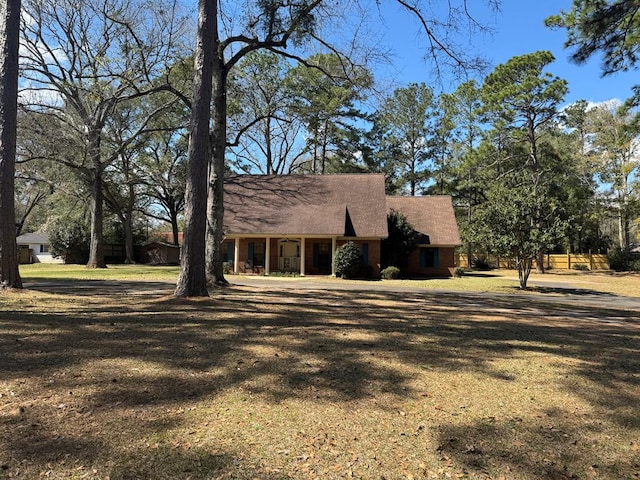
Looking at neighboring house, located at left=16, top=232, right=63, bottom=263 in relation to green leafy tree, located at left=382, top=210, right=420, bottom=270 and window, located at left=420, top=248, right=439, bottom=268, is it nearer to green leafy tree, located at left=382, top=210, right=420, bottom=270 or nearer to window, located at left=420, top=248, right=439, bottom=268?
green leafy tree, located at left=382, top=210, right=420, bottom=270

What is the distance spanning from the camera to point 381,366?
5.25m

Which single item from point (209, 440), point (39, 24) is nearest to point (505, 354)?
point (209, 440)

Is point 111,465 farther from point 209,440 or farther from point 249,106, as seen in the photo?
point 249,106

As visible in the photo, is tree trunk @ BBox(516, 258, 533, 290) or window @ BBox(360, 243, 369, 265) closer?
tree trunk @ BBox(516, 258, 533, 290)

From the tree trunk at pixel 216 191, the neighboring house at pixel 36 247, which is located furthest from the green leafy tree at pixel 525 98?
the neighboring house at pixel 36 247

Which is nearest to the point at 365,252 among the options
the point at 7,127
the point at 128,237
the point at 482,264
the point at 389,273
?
the point at 389,273

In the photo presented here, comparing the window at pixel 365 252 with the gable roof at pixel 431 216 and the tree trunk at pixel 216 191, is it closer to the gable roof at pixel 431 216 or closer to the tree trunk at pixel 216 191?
the gable roof at pixel 431 216

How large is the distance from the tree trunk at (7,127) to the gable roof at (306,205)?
16.7 meters

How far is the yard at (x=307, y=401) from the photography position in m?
3.07

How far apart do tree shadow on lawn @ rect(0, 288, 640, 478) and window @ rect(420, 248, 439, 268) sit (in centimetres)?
2073

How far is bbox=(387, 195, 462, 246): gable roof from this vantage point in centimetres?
3030

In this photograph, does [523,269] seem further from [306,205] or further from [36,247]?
[36,247]

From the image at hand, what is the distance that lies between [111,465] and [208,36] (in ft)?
34.3

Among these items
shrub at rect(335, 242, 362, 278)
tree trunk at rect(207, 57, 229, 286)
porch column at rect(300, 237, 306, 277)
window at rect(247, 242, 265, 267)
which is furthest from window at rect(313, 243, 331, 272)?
tree trunk at rect(207, 57, 229, 286)
